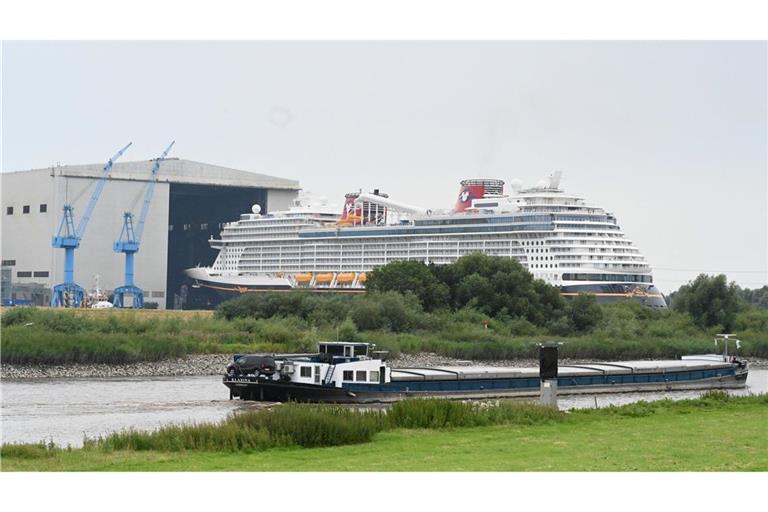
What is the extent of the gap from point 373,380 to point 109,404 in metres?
7.99

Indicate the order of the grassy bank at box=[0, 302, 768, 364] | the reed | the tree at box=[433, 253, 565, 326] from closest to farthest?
the reed, the grassy bank at box=[0, 302, 768, 364], the tree at box=[433, 253, 565, 326]

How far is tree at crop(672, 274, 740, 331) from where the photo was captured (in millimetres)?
81000

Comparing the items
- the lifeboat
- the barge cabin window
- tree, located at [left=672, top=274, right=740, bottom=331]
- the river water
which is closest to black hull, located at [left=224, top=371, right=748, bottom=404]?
the river water

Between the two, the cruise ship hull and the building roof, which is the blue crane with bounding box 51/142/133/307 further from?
the cruise ship hull

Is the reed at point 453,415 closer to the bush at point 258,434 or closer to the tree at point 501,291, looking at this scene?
the bush at point 258,434

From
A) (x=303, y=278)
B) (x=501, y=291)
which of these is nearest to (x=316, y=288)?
(x=303, y=278)

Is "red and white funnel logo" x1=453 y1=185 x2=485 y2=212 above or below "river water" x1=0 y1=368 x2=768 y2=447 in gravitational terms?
above

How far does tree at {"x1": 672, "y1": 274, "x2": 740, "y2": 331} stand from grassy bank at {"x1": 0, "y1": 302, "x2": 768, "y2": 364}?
1.08m

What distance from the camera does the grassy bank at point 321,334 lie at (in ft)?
168

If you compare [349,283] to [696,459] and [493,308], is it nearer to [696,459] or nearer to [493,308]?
[493,308]

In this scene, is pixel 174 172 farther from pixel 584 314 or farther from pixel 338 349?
pixel 338 349

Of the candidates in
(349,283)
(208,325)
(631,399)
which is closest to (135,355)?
(208,325)

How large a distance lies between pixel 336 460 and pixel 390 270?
57.9 metres

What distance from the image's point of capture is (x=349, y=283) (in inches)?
4038
